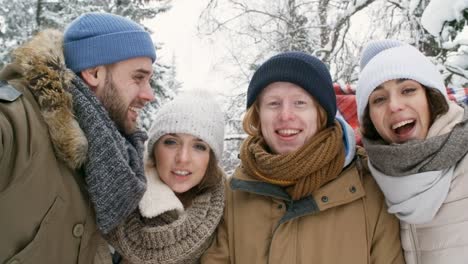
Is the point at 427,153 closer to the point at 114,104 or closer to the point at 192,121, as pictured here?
the point at 192,121

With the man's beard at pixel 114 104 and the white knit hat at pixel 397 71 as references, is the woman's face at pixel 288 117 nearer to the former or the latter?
the white knit hat at pixel 397 71

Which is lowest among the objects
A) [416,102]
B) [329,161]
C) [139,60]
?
[329,161]

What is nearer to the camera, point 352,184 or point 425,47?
point 352,184

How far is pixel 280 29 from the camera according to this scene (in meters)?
11.0

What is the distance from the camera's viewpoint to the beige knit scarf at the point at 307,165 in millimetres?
2217

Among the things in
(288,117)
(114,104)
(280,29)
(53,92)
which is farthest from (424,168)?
(280,29)

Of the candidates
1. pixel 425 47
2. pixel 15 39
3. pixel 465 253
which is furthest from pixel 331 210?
pixel 15 39

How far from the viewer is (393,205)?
2068mm

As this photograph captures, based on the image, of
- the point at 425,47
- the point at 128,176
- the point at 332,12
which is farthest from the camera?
the point at 332,12

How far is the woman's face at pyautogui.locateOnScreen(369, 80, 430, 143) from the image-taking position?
2174mm

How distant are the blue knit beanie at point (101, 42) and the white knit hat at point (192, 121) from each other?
39 cm

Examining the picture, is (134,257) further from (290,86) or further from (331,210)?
(290,86)

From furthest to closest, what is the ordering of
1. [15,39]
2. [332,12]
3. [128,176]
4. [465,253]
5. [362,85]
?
[332,12] → [15,39] → [362,85] → [128,176] → [465,253]

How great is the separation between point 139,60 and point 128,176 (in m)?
0.83
